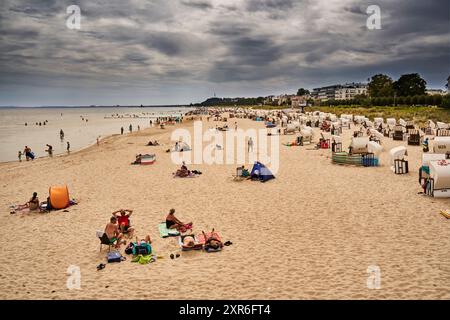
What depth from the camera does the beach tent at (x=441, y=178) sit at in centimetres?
1246

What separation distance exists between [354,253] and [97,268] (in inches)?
245

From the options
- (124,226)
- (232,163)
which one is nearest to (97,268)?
(124,226)

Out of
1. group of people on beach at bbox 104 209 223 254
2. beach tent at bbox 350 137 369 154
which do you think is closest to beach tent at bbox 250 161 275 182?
beach tent at bbox 350 137 369 154

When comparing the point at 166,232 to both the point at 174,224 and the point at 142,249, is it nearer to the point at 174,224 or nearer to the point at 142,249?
the point at 174,224

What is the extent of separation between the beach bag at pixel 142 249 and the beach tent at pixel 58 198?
5959mm

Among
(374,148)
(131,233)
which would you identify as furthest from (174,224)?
(374,148)

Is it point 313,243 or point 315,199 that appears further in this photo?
point 315,199

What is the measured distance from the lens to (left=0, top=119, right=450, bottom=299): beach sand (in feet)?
23.1

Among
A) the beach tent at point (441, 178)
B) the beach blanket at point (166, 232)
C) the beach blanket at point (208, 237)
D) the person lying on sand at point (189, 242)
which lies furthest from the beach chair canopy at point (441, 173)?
the beach blanket at point (166, 232)

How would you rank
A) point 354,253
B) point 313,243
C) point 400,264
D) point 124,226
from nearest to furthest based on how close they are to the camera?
point 400,264 < point 354,253 < point 313,243 < point 124,226

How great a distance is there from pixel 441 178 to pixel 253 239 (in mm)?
7848

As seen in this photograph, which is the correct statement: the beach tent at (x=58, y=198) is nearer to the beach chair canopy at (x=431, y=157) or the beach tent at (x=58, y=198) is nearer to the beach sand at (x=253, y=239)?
the beach sand at (x=253, y=239)

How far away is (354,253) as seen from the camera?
27.7 feet

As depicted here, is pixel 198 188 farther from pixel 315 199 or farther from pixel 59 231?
pixel 59 231
